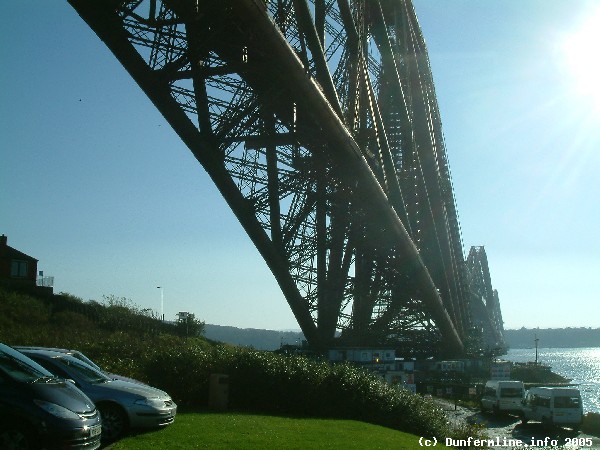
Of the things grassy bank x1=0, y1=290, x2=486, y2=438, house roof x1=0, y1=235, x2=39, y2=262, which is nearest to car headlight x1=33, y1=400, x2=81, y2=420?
grassy bank x1=0, y1=290, x2=486, y2=438

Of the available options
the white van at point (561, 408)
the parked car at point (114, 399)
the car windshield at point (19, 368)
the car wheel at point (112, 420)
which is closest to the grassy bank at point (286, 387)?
the parked car at point (114, 399)

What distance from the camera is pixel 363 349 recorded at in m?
A: 36.5

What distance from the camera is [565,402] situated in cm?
2969

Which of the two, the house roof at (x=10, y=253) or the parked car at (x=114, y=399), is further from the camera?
the house roof at (x=10, y=253)

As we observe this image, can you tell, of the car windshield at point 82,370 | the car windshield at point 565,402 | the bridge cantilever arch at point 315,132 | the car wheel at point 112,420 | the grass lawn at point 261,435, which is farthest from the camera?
the car windshield at point 565,402

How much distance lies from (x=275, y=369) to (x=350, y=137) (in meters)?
6.79

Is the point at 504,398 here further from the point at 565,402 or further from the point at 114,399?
the point at 114,399

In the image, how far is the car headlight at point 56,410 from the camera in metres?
9.61

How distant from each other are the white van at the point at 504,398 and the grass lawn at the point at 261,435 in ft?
64.3

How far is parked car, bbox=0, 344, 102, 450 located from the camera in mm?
9383

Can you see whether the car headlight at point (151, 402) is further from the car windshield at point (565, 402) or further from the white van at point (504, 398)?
the white van at point (504, 398)

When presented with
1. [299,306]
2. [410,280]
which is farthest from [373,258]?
[299,306]

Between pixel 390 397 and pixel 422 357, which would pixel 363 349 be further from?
pixel 390 397

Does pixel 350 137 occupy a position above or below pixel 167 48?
below
